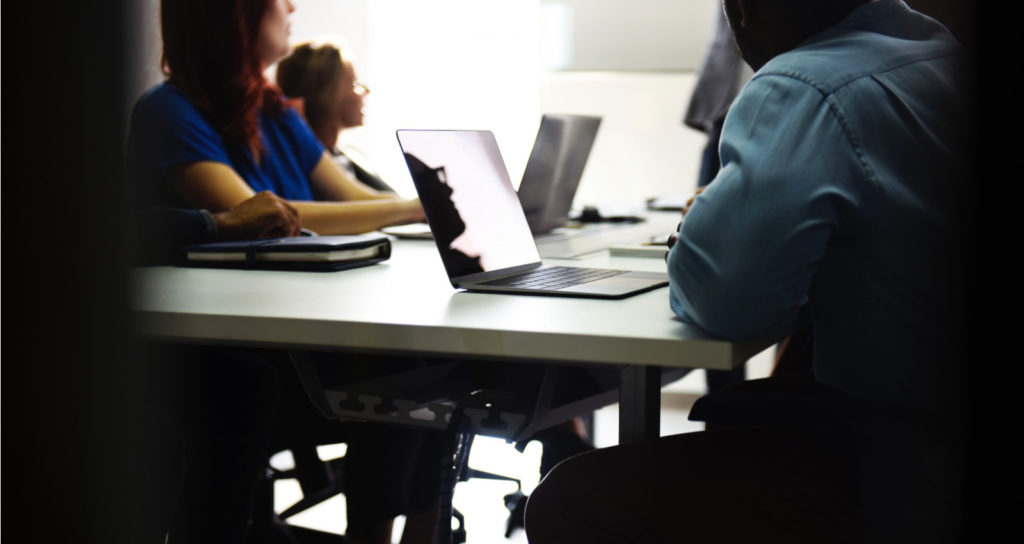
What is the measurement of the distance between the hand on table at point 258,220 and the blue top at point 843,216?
0.78 metres

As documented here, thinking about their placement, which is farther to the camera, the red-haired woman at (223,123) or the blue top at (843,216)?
the red-haired woman at (223,123)

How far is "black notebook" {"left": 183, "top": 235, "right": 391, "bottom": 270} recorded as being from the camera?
4.45 ft

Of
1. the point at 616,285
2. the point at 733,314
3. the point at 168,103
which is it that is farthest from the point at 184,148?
the point at 733,314

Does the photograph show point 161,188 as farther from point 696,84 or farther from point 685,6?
point 685,6

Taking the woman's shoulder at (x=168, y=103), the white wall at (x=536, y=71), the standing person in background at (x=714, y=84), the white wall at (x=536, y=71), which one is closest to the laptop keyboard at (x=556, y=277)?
the woman's shoulder at (x=168, y=103)

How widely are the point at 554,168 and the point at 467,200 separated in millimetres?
689

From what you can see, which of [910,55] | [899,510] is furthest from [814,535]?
[910,55]

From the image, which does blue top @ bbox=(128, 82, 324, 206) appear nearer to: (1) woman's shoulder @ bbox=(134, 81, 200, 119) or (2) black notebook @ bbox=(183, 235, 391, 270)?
(1) woman's shoulder @ bbox=(134, 81, 200, 119)

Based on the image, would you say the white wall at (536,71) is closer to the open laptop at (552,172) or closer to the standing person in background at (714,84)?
the standing person in background at (714,84)

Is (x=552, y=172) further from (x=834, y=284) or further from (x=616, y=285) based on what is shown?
(x=834, y=284)

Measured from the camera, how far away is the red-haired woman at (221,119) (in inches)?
68.9

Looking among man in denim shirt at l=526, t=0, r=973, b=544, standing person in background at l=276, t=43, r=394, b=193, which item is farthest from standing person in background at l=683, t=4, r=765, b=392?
man in denim shirt at l=526, t=0, r=973, b=544

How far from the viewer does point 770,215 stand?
2.77ft

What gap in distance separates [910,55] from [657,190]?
2.75m
